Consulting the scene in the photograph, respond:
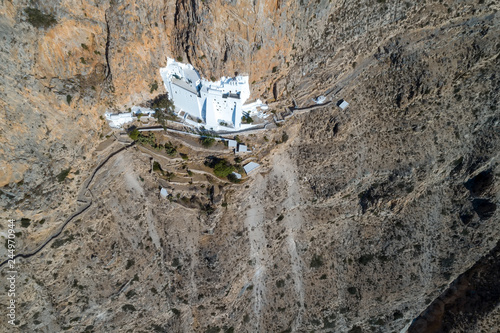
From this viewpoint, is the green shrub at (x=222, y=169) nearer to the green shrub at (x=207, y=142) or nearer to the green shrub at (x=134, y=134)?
the green shrub at (x=207, y=142)

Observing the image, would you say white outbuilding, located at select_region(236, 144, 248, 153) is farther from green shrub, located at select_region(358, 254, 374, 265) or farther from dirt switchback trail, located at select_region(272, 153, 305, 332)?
green shrub, located at select_region(358, 254, 374, 265)

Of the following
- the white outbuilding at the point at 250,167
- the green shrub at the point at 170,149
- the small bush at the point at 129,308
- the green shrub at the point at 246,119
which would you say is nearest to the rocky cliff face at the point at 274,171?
the small bush at the point at 129,308

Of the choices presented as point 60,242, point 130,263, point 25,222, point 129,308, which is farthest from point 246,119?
point 129,308

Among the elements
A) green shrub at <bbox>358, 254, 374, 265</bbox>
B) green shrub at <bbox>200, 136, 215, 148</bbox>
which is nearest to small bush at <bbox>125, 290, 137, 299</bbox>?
green shrub at <bbox>200, 136, 215, 148</bbox>

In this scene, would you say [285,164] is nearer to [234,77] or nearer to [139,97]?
[234,77]

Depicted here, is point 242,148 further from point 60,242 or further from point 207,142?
point 60,242

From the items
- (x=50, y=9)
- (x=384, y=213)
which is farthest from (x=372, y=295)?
(x=50, y=9)
